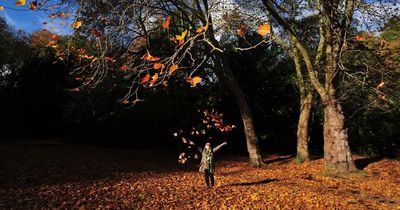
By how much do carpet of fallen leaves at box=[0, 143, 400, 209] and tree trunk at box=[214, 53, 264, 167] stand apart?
741mm

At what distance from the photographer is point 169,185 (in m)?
14.1

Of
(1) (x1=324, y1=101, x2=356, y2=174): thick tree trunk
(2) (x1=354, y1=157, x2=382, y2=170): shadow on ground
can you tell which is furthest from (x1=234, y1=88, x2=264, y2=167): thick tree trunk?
(2) (x1=354, y1=157, x2=382, y2=170): shadow on ground

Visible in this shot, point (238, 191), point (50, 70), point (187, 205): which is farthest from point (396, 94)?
point (50, 70)

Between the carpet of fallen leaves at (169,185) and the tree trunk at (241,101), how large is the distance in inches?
29.2

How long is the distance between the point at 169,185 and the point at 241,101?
6655 mm

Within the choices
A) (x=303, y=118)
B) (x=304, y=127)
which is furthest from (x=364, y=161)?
(x=303, y=118)

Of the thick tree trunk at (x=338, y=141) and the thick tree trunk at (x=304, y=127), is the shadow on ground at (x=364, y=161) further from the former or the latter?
the thick tree trunk at (x=338, y=141)

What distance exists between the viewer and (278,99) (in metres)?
26.5

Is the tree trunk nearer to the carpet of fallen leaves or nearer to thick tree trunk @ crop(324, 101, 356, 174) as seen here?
the carpet of fallen leaves

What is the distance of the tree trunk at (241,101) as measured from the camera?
1884 cm

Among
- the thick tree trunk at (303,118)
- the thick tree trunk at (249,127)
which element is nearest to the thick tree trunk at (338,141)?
the thick tree trunk at (249,127)

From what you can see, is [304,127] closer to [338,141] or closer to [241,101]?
[241,101]

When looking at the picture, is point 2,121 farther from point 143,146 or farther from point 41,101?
point 143,146

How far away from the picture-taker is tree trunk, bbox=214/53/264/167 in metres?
18.8
